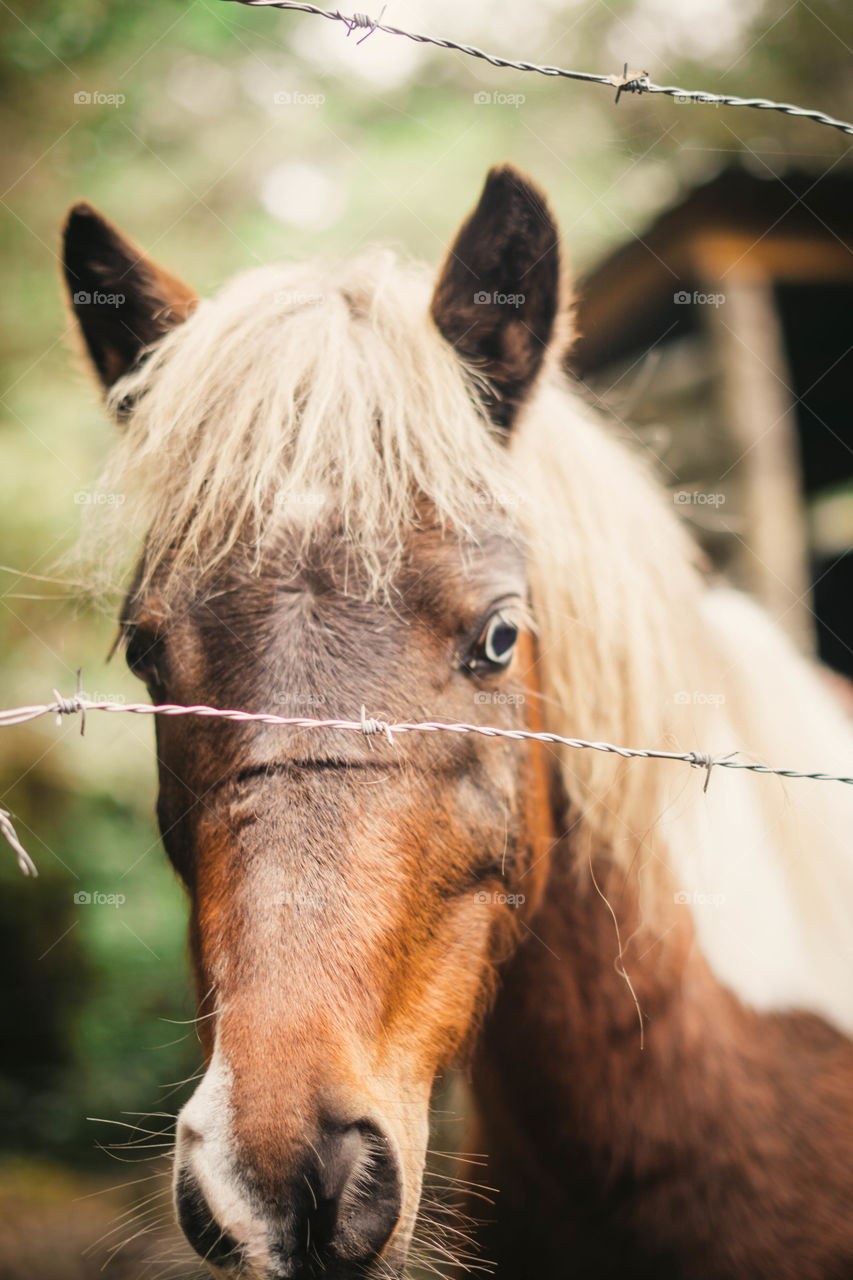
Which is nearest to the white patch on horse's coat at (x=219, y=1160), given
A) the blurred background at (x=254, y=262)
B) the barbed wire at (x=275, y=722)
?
the barbed wire at (x=275, y=722)

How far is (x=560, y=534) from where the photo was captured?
66.2 inches

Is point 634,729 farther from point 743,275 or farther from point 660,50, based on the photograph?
point 660,50

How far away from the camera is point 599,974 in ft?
5.46

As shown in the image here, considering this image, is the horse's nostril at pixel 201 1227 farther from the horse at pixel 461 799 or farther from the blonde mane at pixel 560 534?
the blonde mane at pixel 560 534

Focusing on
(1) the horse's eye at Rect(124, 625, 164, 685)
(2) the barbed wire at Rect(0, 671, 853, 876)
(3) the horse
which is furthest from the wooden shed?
(1) the horse's eye at Rect(124, 625, 164, 685)

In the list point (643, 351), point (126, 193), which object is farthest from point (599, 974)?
point (643, 351)

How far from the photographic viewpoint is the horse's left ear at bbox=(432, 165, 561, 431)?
149 cm

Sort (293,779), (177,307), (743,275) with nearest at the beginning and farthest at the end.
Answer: (293,779) < (177,307) < (743,275)

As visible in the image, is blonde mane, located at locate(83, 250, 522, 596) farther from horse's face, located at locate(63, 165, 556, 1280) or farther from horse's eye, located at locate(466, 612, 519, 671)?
horse's eye, located at locate(466, 612, 519, 671)

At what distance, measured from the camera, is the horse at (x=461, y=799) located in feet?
3.63

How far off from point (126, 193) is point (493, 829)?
17.4 ft

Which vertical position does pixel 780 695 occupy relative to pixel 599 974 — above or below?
above

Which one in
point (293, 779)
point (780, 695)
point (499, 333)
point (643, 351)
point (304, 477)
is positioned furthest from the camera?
point (643, 351)

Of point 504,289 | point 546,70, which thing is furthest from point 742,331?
point 504,289
